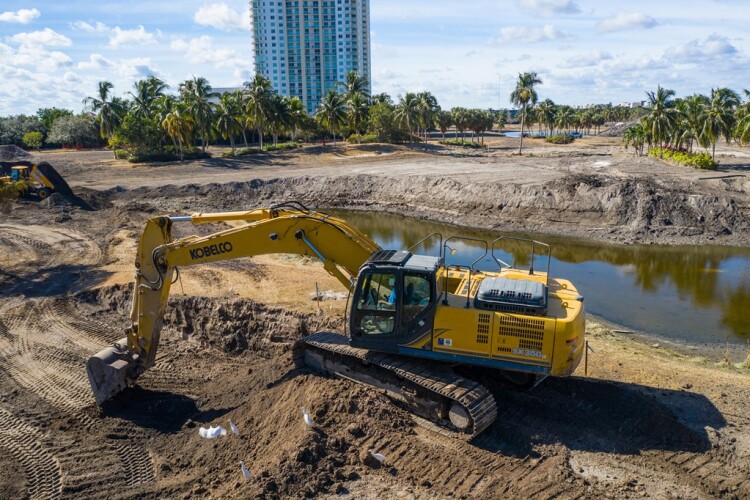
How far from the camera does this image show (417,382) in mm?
9938

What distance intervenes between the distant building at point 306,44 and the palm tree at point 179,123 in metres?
94.9

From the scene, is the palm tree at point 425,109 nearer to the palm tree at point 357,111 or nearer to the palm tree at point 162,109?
the palm tree at point 357,111

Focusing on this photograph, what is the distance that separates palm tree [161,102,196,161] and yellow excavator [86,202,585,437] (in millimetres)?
43039

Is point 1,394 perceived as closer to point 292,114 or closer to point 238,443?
point 238,443

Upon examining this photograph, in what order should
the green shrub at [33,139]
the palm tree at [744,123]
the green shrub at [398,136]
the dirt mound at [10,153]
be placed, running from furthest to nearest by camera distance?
the green shrub at [33,139]
the green shrub at [398,136]
the dirt mound at [10,153]
the palm tree at [744,123]

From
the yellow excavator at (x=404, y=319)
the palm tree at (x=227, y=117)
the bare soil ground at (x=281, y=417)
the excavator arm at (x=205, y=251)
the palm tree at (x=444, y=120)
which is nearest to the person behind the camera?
the bare soil ground at (x=281, y=417)

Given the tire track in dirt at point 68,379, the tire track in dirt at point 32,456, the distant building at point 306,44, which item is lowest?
the tire track in dirt at point 32,456

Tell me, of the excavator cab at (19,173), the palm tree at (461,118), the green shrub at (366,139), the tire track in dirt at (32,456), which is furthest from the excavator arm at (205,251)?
the palm tree at (461,118)

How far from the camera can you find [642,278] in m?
24.1

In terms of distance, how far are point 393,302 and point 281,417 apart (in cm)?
289

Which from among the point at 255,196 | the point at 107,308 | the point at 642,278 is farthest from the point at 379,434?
the point at 255,196

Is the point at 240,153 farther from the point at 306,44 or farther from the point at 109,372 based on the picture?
the point at 306,44

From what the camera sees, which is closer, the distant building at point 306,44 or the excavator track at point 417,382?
the excavator track at point 417,382

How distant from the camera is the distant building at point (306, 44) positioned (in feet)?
477
